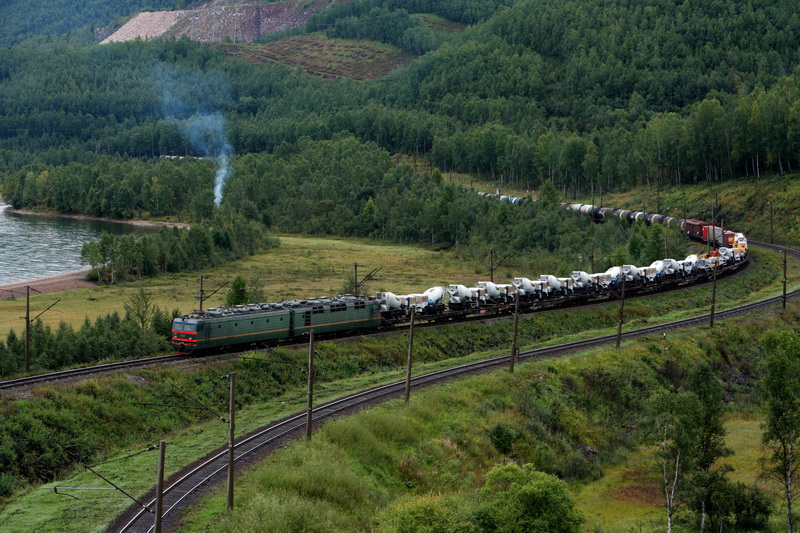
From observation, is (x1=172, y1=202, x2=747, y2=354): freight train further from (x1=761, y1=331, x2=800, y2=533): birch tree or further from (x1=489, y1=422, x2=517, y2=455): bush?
(x1=761, y1=331, x2=800, y2=533): birch tree

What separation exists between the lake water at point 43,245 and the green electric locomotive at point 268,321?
6779 centimetres

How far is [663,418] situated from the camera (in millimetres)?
39188

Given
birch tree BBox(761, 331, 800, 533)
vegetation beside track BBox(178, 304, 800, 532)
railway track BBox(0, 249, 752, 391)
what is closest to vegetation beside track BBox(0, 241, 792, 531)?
railway track BBox(0, 249, 752, 391)

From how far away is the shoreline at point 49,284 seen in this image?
341 feet

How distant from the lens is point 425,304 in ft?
251

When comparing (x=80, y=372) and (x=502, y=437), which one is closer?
(x=502, y=437)

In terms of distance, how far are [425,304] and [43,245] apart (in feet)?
346

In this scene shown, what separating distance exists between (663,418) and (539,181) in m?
155

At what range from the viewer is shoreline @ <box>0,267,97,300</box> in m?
104

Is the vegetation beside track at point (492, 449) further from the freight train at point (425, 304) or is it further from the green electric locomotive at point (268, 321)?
the green electric locomotive at point (268, 321)

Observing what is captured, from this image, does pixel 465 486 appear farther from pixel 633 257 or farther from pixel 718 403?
pixel 633 257

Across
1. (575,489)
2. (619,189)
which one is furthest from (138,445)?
(619,189)

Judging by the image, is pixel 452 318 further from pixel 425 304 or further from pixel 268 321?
pixel 268 321

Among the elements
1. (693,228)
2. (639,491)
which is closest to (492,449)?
(639,491)
